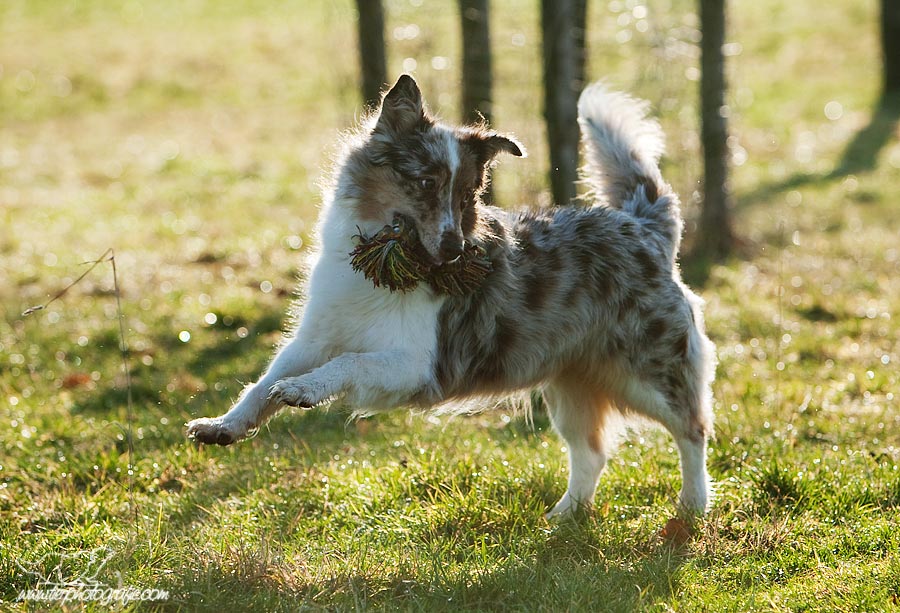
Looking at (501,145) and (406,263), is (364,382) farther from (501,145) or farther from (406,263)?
(501,145)

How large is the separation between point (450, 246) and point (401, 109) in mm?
798

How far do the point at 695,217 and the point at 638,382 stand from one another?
7012mm

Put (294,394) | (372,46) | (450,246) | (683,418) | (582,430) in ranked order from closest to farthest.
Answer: (294,394) → (450,246) → (683,418) → (582,430) → (372,46)

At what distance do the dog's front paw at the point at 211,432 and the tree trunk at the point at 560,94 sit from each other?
188 inches

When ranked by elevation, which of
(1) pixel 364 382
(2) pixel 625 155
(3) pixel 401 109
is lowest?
Answer: (1) pixel 364 382

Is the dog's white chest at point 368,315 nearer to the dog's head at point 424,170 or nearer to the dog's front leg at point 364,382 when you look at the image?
the dog's front leg at point 364,382

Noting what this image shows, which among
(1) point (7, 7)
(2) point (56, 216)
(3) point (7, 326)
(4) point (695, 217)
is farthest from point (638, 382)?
(1) point (7, 7)

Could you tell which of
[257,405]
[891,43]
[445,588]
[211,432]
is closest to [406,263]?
[257,405]

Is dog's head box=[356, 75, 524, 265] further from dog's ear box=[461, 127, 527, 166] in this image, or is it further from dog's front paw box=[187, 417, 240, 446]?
dog's front paw box=[187, 417, 240, 446]

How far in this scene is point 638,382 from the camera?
5.66 meters

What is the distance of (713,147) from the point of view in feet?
39.2

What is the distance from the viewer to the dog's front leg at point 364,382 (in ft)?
15.4

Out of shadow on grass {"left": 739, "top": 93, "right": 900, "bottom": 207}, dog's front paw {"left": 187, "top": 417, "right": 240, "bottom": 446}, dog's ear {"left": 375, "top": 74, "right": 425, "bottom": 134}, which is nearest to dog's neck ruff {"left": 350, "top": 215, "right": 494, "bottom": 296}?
dog's ear {"left": 375, "top": 74, "right": 425, "bottom": 134}

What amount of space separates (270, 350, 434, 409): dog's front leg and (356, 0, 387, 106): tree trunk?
6536mm
